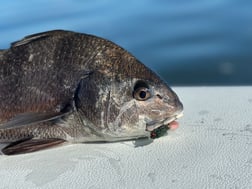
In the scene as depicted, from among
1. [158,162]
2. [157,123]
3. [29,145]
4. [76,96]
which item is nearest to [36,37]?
[76,96]

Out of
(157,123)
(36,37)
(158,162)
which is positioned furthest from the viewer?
(36,37)

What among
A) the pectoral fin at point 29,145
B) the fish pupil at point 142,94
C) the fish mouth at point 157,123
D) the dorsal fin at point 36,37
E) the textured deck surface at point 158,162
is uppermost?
the dorsal fin at point 36,37

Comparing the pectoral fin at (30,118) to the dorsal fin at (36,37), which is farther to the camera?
the dorsal fin at (36,37)

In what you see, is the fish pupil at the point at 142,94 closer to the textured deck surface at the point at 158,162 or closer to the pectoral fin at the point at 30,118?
the textured deck surface at the point at 158,162

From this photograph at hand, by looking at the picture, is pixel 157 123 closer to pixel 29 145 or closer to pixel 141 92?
pixel 141 92

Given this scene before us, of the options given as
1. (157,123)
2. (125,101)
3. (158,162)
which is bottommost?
(158,162)

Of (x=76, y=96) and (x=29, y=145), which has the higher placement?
(x=76, y=96)

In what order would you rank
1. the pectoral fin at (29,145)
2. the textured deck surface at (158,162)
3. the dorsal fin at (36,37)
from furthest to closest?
the dorsal fin at (36,37), the pectoral fin at (29,145), the textured deck surface at (158,162)

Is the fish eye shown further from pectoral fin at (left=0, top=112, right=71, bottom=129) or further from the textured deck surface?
pectoral fin at (left=0, top=112, right=71, bottom=129)

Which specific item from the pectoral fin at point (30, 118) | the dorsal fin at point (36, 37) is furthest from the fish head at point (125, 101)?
the dorsal fin at point (36, 37)
